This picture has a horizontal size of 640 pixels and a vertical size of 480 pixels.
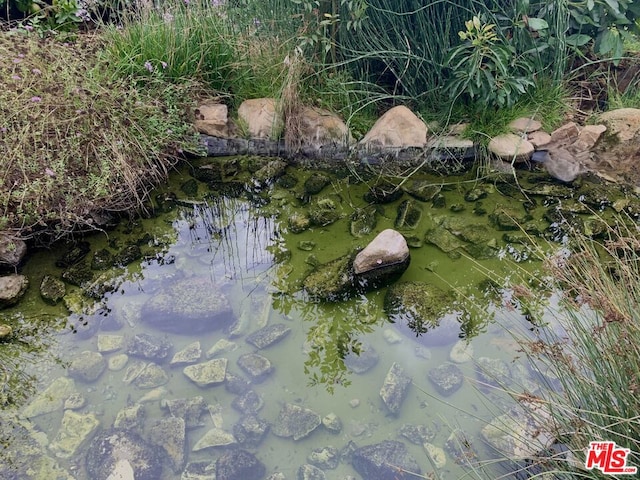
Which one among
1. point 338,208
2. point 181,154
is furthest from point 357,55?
point 181,154

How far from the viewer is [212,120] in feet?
13.8

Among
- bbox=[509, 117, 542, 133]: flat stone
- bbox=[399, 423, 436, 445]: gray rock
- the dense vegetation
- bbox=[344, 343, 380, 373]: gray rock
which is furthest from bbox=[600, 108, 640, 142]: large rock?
bbox=[399, 423, 436, 445]: gray rock

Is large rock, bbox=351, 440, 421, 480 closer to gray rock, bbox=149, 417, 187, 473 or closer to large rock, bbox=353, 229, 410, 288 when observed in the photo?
gray rock, bbox=149, 417, 187, 473

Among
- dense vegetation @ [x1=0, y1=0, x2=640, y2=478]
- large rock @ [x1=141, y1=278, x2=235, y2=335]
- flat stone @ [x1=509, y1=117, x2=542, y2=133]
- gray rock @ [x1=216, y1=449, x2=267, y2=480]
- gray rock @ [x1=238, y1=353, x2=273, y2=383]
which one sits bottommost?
gray rock @ [x1=216, y1=449, x2=267, y2=480]

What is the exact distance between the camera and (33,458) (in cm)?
240

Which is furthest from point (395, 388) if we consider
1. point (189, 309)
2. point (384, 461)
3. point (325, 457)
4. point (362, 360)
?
point (189, 309)

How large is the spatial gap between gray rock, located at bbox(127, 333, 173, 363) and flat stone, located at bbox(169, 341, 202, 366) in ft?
0.21

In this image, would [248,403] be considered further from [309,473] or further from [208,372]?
[309,473]

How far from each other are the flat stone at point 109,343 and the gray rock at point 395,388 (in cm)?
150

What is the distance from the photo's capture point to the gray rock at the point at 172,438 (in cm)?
242

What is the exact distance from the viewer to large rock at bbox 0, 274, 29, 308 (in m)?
3.08

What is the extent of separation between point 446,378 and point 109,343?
1891 mm

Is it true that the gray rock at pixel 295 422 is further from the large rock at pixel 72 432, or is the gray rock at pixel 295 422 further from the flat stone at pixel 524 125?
the flat stone at pixel 524 125

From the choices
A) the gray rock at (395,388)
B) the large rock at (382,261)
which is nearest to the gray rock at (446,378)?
the gray rock at (395,388)
